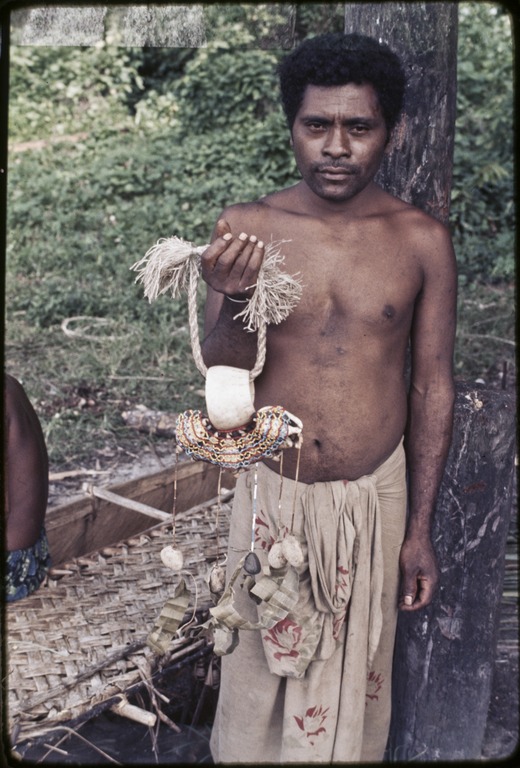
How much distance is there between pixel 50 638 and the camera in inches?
102

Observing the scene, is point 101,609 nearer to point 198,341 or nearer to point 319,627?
point 319,627

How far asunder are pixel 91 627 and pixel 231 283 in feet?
4.84

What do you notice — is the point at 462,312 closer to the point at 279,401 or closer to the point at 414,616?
the point at 414,616

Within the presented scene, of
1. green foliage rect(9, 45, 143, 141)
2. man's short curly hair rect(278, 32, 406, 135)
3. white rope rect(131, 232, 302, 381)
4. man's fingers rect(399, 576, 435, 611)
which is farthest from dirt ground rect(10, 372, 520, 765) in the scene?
green foliage rect(9, 45, 143, 141)

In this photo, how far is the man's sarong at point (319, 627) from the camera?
205 centimetres

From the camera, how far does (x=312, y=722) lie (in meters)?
2.10

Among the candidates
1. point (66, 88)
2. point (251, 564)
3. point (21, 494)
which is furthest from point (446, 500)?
point (66, 88)

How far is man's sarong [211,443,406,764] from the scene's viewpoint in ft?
6.72

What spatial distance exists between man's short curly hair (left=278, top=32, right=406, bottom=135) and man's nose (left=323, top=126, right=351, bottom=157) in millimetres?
107

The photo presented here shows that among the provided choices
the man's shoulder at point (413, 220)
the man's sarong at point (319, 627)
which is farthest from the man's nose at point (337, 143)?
the man's sarong at point (319, 627)

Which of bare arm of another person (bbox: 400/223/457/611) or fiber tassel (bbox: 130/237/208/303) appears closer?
fiber tassel (bbox: 130/237/208/303)

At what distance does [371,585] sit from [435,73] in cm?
147

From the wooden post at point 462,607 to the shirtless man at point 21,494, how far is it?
1.21m

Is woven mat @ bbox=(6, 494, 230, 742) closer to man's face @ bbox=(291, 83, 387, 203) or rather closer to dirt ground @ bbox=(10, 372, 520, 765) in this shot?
dirt ground @ bbox=(10, 372, 520, 765)
